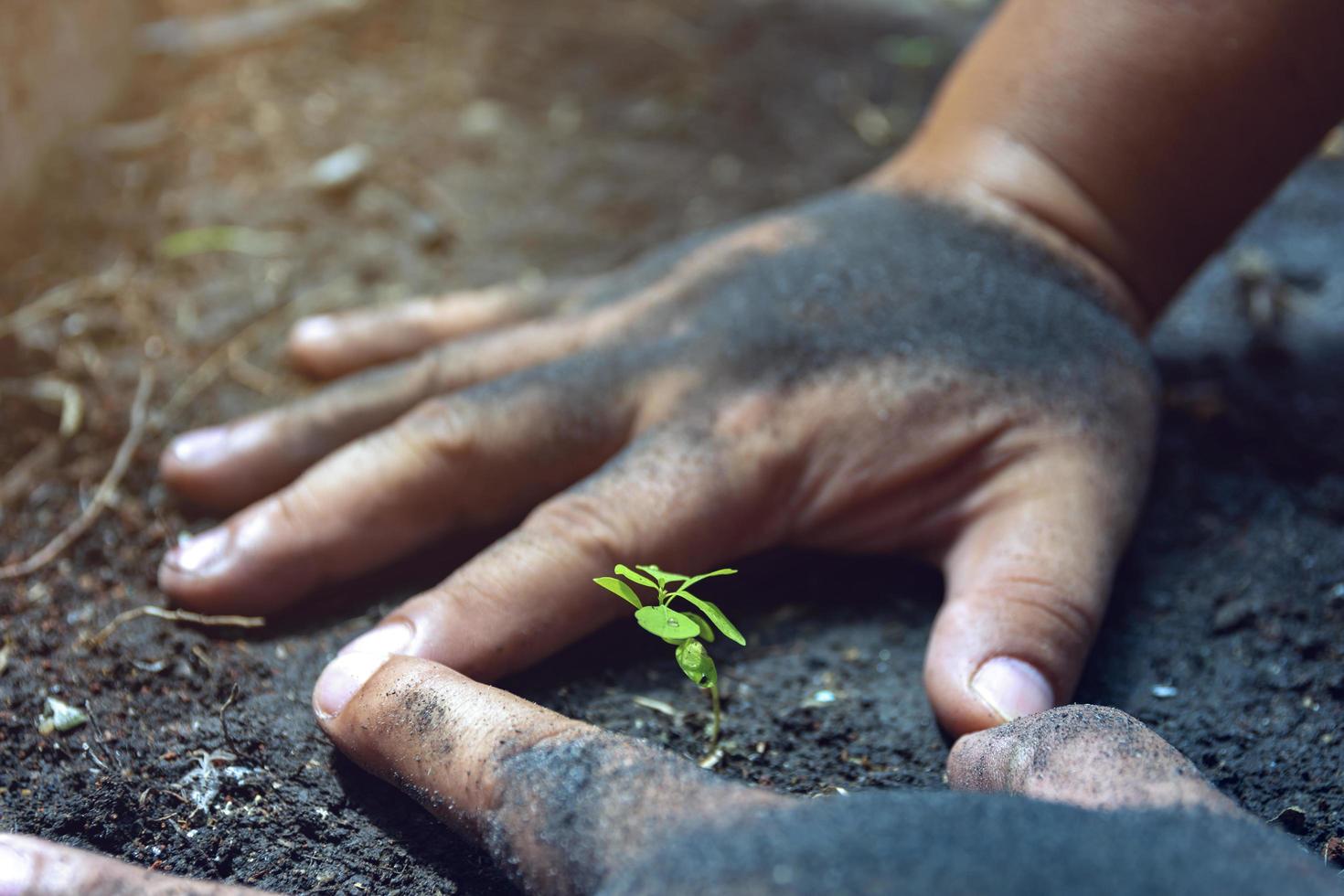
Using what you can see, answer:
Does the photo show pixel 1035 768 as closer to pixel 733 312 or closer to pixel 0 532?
pixel 733 312

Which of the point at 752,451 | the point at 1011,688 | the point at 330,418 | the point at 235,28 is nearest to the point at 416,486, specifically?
the point at 330,418

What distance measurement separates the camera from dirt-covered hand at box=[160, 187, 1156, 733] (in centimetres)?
128

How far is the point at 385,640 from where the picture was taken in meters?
1.21

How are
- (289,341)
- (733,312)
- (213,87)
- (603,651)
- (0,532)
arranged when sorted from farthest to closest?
(213,87)
(289,341)
(733,312)
(0,532)
(603,651)

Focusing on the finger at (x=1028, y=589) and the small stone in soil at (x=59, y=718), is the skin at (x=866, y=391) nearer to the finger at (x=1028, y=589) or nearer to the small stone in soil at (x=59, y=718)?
the finger at (x=1028, y=589)

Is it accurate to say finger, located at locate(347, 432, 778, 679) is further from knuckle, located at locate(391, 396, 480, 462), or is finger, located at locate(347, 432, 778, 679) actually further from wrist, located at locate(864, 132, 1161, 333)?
wrist, located at locate(864, 132, 1161, 333)

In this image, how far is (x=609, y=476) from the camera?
4.58 ft

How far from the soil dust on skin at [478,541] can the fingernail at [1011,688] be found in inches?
4.1

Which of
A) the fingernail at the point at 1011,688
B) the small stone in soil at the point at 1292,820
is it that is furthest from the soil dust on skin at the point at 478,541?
the fingernail at the point at 1011,688

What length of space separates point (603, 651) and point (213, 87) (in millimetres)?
1978

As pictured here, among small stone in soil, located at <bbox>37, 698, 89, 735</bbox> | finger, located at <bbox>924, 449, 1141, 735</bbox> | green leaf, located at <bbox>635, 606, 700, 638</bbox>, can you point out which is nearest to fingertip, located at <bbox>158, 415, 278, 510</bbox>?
small stone in soil, located at <bbox>37, 698, 89, 735</bbox>

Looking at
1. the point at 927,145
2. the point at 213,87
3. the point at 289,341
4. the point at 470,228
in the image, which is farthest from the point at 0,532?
the point at 927,145

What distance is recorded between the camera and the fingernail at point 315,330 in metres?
1.85

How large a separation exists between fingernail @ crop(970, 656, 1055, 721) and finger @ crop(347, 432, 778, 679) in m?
0.39
